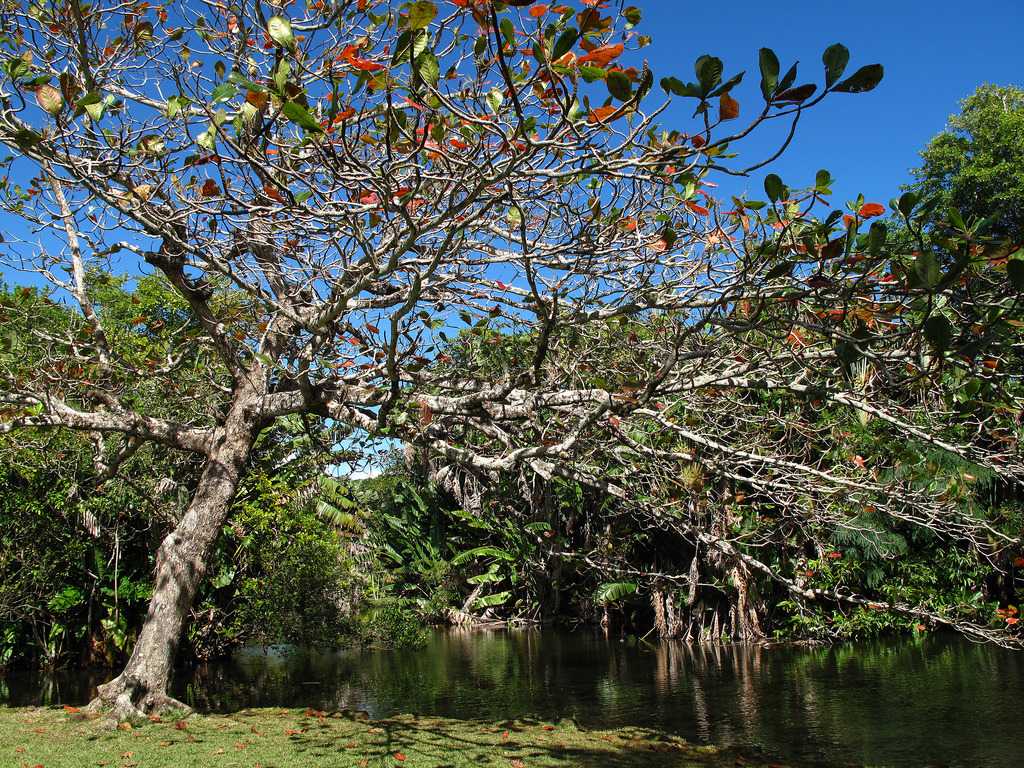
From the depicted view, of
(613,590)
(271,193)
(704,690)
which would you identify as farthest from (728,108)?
(613,590)

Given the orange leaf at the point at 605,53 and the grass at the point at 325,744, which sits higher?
the orange leaf at the point at 605,53

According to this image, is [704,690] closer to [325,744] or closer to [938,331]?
[325,744]

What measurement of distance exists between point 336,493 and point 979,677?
42.3 ft

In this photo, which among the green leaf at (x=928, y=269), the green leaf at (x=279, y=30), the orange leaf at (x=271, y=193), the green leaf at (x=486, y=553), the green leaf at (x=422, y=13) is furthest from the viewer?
the green leaf at (x=486, y=553)

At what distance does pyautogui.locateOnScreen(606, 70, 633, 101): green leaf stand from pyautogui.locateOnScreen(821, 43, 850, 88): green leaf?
2.74ft

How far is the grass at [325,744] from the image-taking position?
5.39 m

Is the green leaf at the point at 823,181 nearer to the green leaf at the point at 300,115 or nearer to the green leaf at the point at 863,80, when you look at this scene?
the green leaf at the point at 863,80

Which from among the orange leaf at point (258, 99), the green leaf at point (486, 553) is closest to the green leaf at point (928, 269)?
the orange leaf at point (258, 99)

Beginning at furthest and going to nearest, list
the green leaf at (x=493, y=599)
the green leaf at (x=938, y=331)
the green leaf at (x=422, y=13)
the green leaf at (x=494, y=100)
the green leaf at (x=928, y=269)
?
the green leaf at (x=493, y=599) < the green leaf at (x=494, y=100) < the green leaf at (x=422, y=13) < the green leaf at (x=938, y=331) < the green leaf at (x=928, y=269)

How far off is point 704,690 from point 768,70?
9.03m

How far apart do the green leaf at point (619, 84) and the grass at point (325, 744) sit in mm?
4352

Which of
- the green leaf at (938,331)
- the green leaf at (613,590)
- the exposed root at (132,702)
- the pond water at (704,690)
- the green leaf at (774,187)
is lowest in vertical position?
the pond water at (704,690)

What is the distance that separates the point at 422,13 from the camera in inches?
126

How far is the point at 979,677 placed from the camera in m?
10.1
